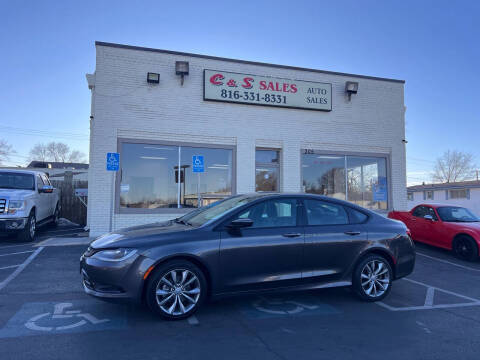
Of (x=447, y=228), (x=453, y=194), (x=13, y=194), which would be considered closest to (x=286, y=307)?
(x=447, y=228)

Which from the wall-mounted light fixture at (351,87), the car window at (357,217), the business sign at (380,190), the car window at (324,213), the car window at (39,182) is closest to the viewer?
the car window at (324,213)

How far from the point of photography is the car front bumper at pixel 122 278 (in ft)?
14.0

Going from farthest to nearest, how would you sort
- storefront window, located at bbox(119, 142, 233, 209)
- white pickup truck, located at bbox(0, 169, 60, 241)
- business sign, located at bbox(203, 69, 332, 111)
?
business sign, located at bbox(203, 69, 332, 111) < storefront window, located at bbox(119, 142, 233, 209) < white pickup truck, located at bbox(0, 169, 60, 241)

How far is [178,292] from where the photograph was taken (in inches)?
175

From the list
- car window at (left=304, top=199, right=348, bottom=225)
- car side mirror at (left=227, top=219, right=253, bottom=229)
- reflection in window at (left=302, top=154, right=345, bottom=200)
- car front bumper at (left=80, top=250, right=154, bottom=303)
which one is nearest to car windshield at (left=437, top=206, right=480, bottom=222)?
reflection in window at (left=302, top=154, right=345, bottom=200)

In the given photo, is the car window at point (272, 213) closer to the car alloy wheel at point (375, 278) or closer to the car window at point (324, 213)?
the car window at point (324, 213)

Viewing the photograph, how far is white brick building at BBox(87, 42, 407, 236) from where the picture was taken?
36.7 ft

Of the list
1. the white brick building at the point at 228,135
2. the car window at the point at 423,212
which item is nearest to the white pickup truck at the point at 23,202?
the white brick building at the point at 228,135

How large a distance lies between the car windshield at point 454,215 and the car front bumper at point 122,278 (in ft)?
31.5

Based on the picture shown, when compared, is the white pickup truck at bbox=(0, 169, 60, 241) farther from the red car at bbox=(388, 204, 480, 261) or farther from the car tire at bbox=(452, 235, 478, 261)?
the car tire at bbox=(452, 235, 478, 261)

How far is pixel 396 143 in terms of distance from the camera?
14000mm

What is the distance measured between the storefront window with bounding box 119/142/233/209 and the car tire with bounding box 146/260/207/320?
286 inches

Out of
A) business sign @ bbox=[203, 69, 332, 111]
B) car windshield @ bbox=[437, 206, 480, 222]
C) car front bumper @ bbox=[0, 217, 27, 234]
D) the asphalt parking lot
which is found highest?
business sign @ bbox=[203, 69, 332, 111]

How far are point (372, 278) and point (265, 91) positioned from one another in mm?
8411
